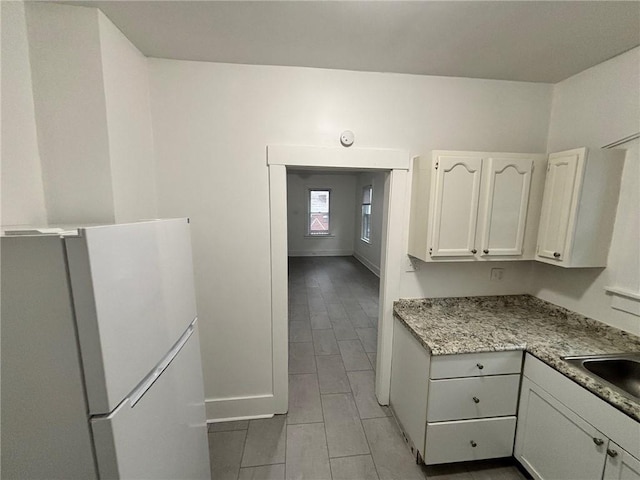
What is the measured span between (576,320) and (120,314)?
2.52 m

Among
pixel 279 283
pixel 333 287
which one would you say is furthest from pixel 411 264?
pixel 333 287

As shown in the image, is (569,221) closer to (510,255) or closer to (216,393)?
(510,255)

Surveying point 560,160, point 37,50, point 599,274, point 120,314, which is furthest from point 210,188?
point 599,274

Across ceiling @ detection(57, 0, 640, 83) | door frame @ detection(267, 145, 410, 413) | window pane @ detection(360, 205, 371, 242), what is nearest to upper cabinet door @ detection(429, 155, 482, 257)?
door frame @ detection(267, 145, 410, 413)

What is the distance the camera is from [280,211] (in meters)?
1.76

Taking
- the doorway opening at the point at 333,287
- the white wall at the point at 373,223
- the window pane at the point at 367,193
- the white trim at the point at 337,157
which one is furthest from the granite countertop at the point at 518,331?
the window pane at the point at 367,193

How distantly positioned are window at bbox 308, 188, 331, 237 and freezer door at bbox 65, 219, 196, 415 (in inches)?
256

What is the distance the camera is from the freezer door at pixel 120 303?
0.66 metres

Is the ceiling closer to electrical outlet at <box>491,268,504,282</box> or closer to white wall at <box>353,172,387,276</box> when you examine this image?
electrical outlet at <box>491,268,504,282</box>

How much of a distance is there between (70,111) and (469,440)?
2.78 meters

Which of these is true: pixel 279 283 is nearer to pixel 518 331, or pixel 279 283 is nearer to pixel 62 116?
pixel 62 116

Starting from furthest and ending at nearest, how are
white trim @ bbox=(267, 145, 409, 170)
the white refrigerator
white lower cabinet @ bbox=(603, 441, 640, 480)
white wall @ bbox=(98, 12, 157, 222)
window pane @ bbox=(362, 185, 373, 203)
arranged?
1. window pane @ bbox=(362, 185, 373, 203)
2. white trim @ bbox=(267, 145, 409, 170)
3. white wall @ bbox=(98, 12, 157, 222)
4. white lower cabinet @ bbox=(603, 441, 640, 480)
5. the white refrigerator

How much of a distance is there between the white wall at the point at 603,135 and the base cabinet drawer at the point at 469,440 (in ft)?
3.03

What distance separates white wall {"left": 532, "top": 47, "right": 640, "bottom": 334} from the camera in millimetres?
1450
